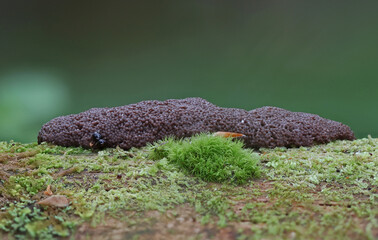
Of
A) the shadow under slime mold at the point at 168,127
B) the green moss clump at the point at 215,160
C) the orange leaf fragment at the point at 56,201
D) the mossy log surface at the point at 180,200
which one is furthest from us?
the shadow under slime mold at the point at 168,127

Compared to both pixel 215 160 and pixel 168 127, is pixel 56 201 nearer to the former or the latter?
pixel 215 160

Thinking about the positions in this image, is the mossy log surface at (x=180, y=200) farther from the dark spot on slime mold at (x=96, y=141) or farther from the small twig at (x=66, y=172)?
the dark spot on slime mold at (x=96, y=141)

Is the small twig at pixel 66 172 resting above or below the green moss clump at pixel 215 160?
below

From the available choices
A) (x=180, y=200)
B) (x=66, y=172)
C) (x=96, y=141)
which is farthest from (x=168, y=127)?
Answer: (x=180, y=200)

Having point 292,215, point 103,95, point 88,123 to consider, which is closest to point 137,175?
point 292,215

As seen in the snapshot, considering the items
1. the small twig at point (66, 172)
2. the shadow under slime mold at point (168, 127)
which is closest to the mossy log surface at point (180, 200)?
the small twig at point (66, 172)

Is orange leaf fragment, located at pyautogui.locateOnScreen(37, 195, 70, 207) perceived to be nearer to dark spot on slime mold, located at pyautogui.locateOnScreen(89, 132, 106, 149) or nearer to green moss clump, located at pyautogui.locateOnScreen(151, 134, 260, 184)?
green moss clump, located at pyautogui.locateOnScreen(151, 134, 260, 184)
